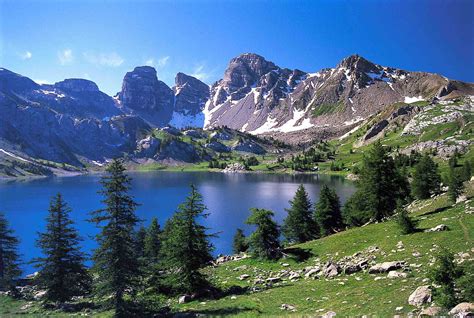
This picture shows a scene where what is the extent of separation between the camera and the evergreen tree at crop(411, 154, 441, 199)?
55375 millimetres

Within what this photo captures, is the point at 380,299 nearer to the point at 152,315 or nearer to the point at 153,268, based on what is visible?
the point at 152,315

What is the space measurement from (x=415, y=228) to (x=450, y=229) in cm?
437

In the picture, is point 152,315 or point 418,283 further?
point 152,315

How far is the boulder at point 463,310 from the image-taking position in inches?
518

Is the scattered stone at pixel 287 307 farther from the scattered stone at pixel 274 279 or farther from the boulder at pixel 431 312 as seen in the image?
the scattered stone at pixel 274 279

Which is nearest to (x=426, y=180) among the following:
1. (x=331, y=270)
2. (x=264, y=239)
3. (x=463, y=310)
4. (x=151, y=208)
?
(x=264, y=239)

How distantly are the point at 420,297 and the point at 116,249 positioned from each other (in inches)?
877

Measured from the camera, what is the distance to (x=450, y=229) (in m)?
29.2

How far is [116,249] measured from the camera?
91.4 feet

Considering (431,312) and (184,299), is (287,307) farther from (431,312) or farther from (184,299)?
(184,299)

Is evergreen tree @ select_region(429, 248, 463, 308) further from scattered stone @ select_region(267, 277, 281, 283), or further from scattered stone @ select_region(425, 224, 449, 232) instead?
scattered stone @ select_region(267, 277, 281, 283)

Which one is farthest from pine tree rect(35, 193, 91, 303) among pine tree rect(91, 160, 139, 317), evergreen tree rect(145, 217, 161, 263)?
evergreen tree rect(145, 217, 161, 263)

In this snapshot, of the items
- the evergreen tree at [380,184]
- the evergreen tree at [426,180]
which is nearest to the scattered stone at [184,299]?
the evergreen tree at [380,184]

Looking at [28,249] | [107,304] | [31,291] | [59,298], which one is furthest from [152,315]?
[28,249]
